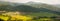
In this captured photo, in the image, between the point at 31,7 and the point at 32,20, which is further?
the point at 31,7

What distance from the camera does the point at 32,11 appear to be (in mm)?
646

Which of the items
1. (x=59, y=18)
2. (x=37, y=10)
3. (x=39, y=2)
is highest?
(x=39, y=2)

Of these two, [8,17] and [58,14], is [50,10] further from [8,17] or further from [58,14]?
[8,17]

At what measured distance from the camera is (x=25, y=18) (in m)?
0.59

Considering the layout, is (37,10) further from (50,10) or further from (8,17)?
(8,17)

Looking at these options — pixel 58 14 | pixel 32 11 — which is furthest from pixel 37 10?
pixel 58 14

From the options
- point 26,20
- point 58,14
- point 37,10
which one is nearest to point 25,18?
point 26,20

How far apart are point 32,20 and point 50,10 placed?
177 mm

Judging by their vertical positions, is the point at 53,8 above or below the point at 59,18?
above

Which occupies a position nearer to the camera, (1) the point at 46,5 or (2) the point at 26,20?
(2) the point at 26,20

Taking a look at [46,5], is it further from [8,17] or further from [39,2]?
[8,17]

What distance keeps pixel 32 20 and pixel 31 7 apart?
15 centimetres

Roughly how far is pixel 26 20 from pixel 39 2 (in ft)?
0.89

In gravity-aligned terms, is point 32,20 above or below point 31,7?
below
